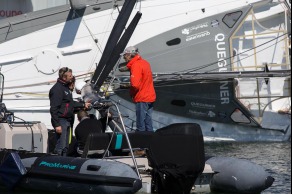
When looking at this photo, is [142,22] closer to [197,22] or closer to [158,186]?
[197,22]

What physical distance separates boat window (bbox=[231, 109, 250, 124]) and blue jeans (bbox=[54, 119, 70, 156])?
674 cm

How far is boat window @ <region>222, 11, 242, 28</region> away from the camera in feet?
56.5

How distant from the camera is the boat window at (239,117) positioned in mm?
17406

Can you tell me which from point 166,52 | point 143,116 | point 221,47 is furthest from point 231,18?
point 143,116

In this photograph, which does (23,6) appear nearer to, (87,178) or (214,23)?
(214,23)

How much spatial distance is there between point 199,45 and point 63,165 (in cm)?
769

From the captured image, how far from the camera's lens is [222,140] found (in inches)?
693

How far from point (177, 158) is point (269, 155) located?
5109 millimetres

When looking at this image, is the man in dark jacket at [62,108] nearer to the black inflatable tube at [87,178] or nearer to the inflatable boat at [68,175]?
the inflatable boat at [68,175]

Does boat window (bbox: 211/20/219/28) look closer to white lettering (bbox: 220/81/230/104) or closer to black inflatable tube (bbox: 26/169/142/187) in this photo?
white lettering (bbox: 220/81/230/104)

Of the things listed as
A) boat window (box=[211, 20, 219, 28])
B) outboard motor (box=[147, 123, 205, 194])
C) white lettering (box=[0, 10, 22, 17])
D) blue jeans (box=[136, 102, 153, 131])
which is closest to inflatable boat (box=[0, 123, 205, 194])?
outboard motor (box=[147, 123, 205, 194])

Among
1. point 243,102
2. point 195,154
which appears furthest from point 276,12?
point 195,154

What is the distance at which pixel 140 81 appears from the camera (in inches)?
466

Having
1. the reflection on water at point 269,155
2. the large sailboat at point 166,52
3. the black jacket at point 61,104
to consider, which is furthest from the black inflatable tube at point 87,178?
the large sailboat at point 166,52
